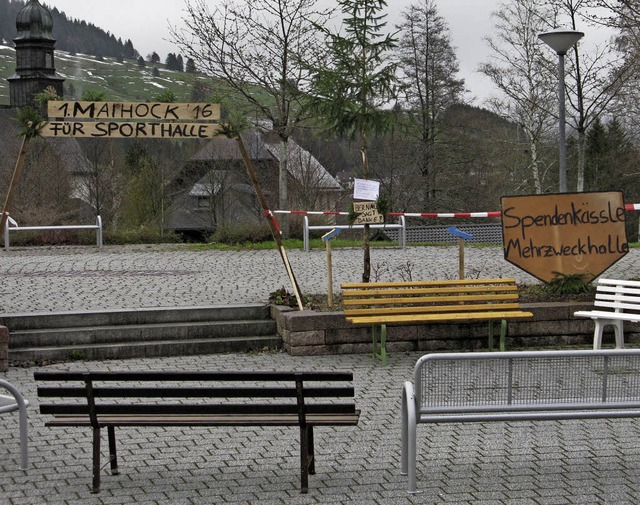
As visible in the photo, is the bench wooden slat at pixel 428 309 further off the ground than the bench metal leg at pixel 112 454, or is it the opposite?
the bench wooden slat at pixel 428 309

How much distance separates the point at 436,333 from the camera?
39.8 ft

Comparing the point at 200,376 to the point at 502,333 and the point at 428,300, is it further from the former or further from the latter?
the point at 502,333

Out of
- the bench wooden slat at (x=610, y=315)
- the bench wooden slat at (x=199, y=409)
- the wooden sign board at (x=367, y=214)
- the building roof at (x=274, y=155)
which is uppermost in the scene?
the building roof at (x=274, y=155)

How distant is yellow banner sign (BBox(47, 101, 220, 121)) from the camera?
40.5 feet

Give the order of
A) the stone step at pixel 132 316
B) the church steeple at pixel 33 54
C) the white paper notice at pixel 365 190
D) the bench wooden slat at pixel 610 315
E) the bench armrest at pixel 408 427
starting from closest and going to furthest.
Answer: the bench armrest at pixel 408 427, the bench wooden slat at pixel 610 315, the stone step at pixel 132 316, the white paper notice at pixel 365 190, the church steeple at pixel 33 54

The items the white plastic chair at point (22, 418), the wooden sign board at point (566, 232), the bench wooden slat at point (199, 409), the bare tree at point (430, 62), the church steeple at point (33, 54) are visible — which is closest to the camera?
the bench wooden slat at point (199, 409)

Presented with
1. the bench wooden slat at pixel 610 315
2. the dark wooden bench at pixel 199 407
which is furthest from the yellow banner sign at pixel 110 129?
the dark wooden bench at pixel 199 407

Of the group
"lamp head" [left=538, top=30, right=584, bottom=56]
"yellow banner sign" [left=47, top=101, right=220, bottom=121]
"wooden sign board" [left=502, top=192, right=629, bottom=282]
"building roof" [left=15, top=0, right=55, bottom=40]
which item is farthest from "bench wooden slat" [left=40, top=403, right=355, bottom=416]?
"building roof" [left=15, top=0, right=55, bottom=40]

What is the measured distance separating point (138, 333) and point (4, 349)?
5.34 ft

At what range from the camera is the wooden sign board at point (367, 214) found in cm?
1346

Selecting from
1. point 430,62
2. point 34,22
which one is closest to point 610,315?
point 430,62

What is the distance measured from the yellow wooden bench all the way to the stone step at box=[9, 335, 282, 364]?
1.15m

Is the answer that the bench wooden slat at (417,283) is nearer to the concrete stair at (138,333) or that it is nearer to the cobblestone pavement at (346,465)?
the concrete stair at (138,333)

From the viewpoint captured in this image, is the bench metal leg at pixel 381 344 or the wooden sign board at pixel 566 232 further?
the wooden sign board at pixel 566 232
